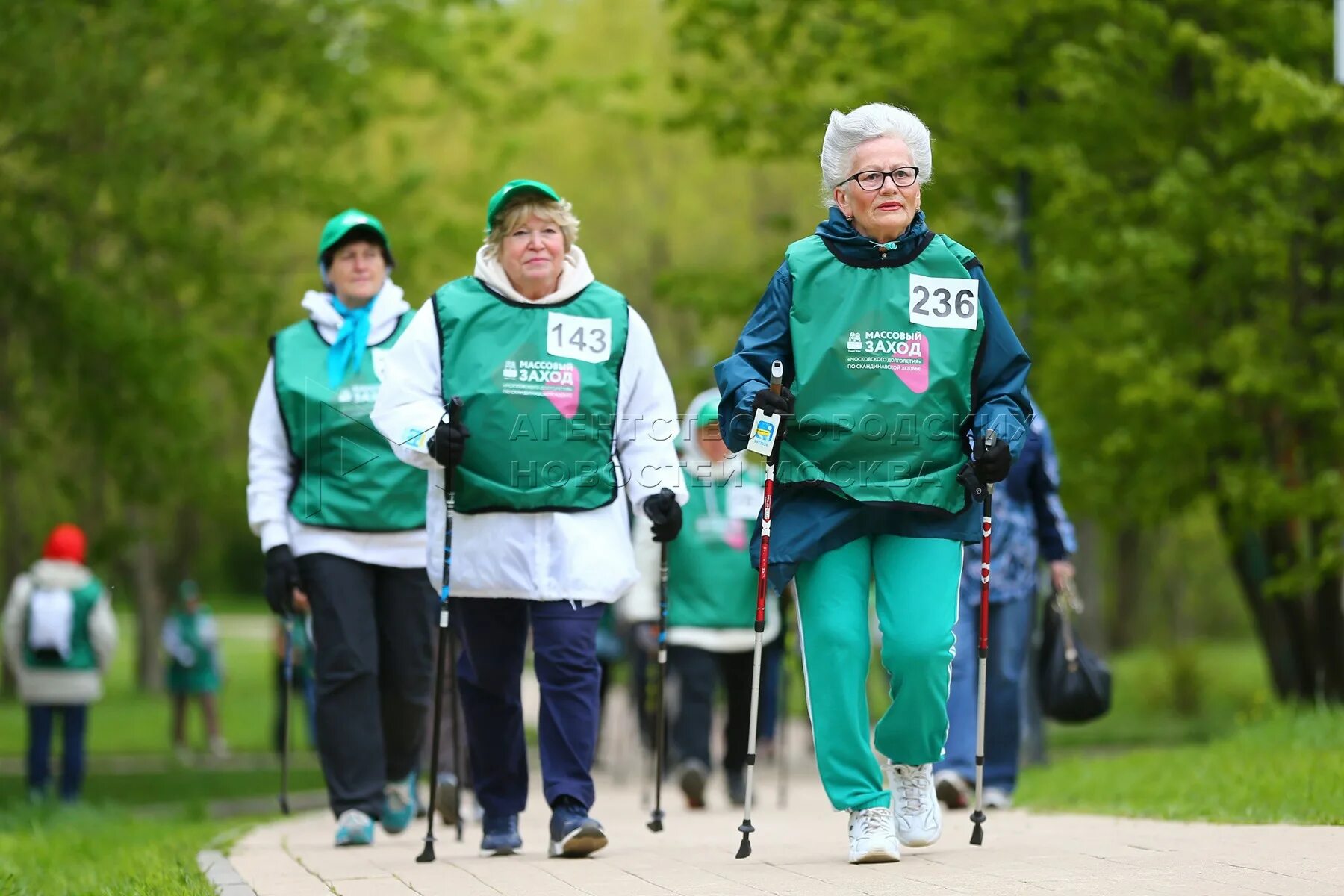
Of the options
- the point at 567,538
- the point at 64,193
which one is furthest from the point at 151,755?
the point at 567,538

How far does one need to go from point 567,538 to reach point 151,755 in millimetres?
15960

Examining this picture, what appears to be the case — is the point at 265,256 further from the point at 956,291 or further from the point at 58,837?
the point at 956,291

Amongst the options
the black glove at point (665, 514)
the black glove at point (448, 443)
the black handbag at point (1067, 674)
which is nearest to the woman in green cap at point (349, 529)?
the black glove at point (448, 443)

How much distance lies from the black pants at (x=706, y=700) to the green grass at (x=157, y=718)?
1247 centimetres

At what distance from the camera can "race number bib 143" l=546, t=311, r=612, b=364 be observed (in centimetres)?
711

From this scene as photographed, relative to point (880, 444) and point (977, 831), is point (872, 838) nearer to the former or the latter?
point (977, 831)

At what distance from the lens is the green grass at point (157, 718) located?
23.4 metres

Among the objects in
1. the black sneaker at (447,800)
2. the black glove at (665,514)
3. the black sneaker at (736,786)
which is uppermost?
the black glove at (665,514)

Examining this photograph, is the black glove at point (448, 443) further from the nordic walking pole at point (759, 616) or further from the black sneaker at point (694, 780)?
the black sneaker at point (694, 780)

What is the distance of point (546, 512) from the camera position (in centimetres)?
704

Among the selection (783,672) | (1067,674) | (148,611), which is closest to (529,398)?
(1067,674)

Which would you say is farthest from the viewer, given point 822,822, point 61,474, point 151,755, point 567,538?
point 151,755

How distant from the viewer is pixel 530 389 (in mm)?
7055

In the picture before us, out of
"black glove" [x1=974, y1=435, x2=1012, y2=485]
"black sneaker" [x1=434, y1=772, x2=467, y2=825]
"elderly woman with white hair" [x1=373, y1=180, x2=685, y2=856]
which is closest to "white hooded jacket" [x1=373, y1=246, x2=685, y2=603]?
"elderly woman with white hair" [x1=373, y1=180, x2=685, y2=856]
